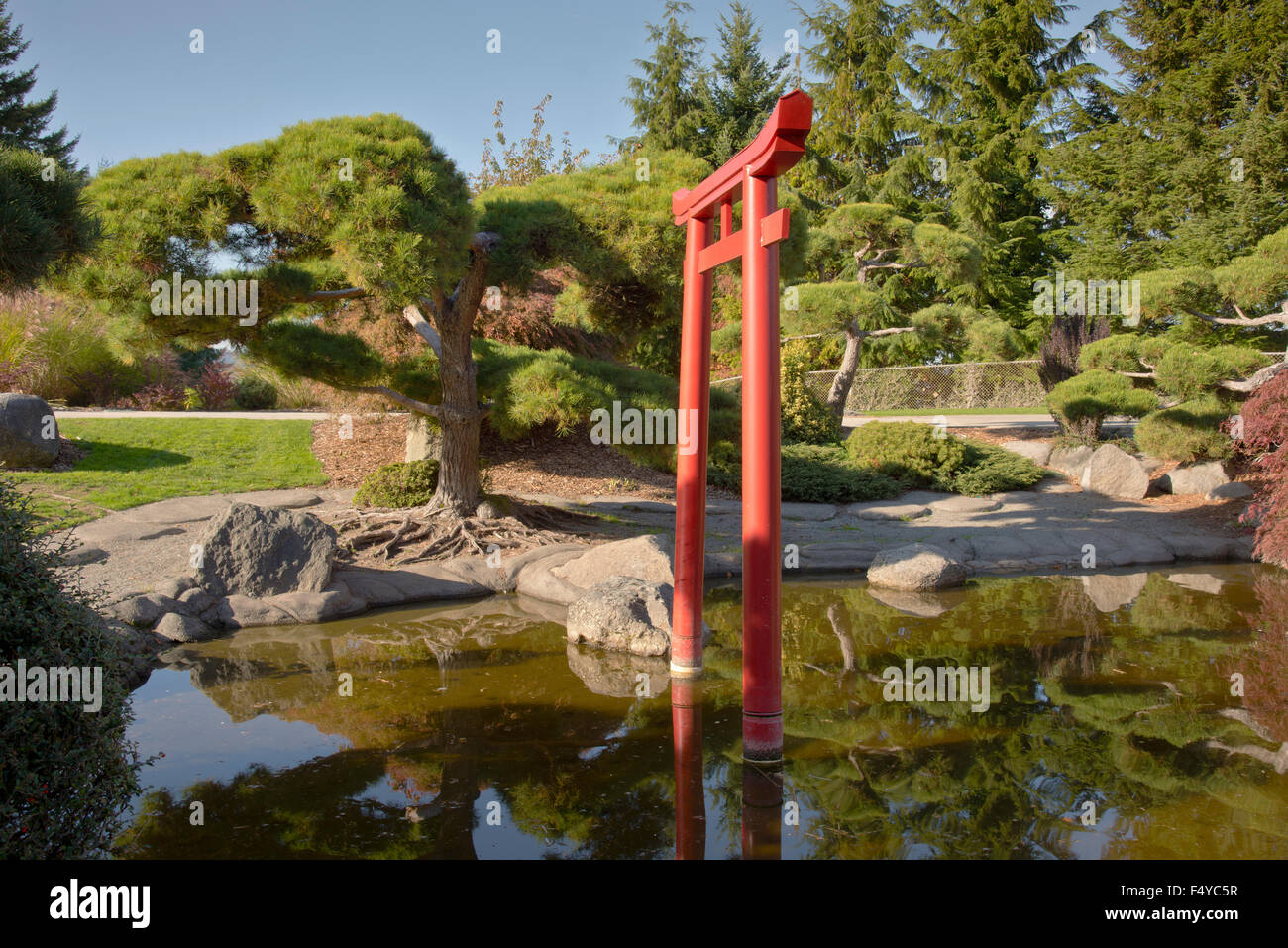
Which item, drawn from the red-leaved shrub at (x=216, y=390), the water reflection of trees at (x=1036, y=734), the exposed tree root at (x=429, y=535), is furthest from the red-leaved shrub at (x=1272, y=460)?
the red-leaved shrub at (x=216, y=390)

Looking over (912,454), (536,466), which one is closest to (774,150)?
(912,454)

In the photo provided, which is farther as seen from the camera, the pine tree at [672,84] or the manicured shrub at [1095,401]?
the pine tree at [672,84]

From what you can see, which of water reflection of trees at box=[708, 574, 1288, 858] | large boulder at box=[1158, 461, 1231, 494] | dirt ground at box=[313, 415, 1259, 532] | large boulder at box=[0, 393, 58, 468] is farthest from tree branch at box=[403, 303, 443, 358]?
large boulder at box=[1158, 461, 1231, 494]

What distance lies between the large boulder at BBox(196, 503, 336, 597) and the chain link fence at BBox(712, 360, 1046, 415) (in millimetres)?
18310

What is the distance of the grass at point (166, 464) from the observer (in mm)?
10664

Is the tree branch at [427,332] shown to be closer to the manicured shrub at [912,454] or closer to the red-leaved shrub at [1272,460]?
the manicured shrub at [912,454]

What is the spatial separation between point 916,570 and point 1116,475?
6.36 meters

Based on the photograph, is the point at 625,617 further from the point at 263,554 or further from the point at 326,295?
the point at 326,295

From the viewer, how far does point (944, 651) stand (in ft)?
22.4

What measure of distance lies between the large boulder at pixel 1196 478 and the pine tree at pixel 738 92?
1501 cm

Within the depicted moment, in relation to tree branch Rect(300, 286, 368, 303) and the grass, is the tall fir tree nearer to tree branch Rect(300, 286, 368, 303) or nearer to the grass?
tree branch Rect(300, 286, 368, 303)

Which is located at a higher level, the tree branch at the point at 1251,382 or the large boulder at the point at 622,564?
the tree branch at the point at 1251,382

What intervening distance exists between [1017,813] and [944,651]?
2861mm
